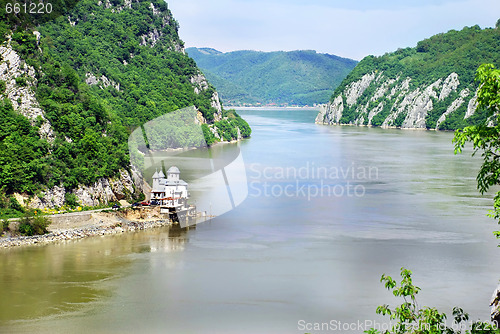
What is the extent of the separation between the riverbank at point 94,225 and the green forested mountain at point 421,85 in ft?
Result: 280

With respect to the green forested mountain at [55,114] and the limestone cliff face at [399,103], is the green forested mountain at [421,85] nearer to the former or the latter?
the limestone cliff face at [399,103]

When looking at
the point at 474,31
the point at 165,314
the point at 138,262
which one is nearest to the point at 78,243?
the point at 138,262

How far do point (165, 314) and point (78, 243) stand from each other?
11.0 metres

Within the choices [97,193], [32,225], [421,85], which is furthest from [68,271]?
[421,85]

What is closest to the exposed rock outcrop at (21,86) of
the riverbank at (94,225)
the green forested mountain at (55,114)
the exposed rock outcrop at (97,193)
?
the green forested mountain at (55,114)

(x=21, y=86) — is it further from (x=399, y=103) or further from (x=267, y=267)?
(x=399, y=103)

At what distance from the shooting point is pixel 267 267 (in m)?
26.5

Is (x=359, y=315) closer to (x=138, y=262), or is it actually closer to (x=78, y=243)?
(x=138, y=262)

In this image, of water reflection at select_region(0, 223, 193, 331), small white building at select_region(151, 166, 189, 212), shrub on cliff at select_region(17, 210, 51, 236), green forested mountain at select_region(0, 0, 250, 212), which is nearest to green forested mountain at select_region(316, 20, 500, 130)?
green forested mountain at select_region(0, 0, 250, 212)

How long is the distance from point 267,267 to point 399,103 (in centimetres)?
11011

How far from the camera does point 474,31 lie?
135 meters

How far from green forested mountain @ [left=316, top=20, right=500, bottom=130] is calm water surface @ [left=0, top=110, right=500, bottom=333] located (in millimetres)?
76039

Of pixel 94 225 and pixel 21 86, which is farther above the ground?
pixel 21 86

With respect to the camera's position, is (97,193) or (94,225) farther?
(97,193)
